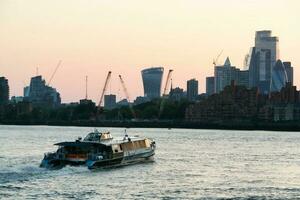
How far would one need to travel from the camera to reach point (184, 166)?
269ft

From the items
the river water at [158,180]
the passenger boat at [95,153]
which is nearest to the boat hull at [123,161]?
the passenger boat at [95,153]

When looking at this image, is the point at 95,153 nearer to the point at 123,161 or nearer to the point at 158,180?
the point at 123,161

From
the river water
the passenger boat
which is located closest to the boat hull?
the passenger boat

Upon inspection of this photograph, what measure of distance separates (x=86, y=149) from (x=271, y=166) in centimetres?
2048

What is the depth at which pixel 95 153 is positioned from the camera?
7794cm

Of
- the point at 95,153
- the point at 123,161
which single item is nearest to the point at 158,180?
the point at 95,153

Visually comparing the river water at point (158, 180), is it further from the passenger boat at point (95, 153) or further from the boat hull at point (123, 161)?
the passenger boat at point (95, 153)

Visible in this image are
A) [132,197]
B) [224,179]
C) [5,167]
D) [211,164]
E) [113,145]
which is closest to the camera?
[132,197]

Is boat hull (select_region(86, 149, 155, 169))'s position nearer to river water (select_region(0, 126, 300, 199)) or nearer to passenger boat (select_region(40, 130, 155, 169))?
passenger boat (select_region(40, 130, 155, 169))

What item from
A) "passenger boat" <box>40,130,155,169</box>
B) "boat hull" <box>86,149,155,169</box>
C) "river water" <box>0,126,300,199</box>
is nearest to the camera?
"river water" <box>0,126,300,199</box>

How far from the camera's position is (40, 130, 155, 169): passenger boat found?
74.8 meters

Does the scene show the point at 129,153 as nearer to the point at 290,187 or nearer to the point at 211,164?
the point at 211,164

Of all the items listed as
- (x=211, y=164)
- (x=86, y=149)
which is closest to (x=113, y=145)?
(x=86, y=149)

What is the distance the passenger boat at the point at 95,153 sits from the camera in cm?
7475
